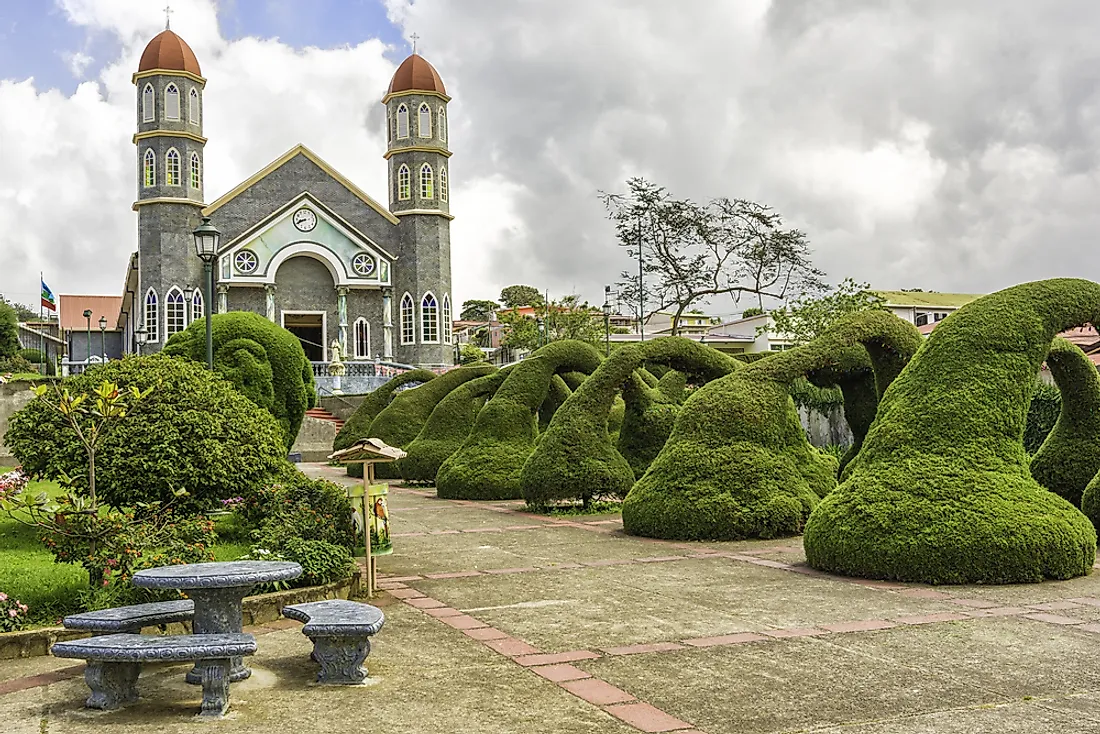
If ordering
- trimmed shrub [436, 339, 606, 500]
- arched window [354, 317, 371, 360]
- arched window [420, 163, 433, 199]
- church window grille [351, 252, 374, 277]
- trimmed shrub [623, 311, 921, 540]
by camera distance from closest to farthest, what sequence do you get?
1. trimmed shrub [623, 311, 921, 540]
2. trimmed shrub [436, 339, 606, 500]
3. church window grille [351, 252, 374, 277]
4. arched window [354, 317, 371, 360]
5. arched window [420, 163, 433, 199]

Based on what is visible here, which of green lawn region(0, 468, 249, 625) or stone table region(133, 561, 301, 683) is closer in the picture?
stone table region(133, 561, 301, 683)

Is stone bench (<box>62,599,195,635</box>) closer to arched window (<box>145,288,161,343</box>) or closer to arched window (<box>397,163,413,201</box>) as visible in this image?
arched window (<box>145,288,161,343</box>)

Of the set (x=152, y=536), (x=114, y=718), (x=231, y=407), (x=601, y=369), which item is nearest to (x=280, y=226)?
(x=601, y=369)

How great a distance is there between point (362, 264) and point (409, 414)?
2116cm

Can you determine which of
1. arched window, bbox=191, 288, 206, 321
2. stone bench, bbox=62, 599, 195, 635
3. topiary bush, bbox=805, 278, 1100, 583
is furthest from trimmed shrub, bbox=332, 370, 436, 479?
stone bench, bbox=62, 599, 195, 635

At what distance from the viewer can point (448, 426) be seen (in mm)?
24266

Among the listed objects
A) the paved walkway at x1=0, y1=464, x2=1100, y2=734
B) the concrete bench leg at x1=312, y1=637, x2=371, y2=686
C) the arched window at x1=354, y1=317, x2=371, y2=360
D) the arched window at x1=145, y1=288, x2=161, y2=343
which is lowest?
the paved walkway at x1=0, y1=464, x2=1100, y2=734

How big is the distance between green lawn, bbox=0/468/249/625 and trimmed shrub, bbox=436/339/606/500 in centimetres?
870

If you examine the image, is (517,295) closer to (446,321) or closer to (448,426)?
(446,321)

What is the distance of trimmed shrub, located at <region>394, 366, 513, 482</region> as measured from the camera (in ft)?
78.3

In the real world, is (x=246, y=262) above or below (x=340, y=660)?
above

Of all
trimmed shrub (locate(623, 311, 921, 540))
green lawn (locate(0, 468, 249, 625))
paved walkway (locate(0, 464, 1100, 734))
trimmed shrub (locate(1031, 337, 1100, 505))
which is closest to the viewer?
paved walkway (locate(0, 464, 1100, 734))

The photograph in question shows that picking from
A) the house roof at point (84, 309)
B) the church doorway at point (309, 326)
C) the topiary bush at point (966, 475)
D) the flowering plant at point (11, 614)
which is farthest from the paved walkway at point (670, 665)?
the house roof at point (84, 309)

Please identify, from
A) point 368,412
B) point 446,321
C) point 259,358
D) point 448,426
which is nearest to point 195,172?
point 446,321
